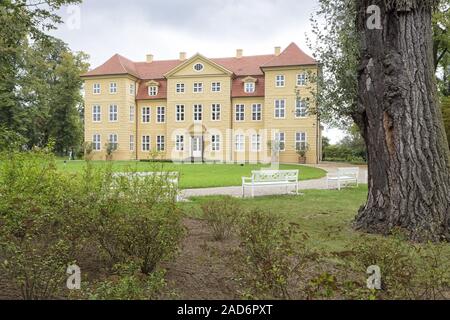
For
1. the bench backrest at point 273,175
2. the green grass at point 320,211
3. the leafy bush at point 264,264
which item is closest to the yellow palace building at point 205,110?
the green grass at point 320,211

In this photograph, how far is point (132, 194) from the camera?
190 inches

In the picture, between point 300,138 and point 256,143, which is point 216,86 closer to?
point 256,143

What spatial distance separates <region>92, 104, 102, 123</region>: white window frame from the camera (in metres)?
42.6

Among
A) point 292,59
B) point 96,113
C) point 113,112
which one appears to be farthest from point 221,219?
point 96,113

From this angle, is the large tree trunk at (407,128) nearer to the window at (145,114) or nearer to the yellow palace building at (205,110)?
the yellow palace building at (205,110)

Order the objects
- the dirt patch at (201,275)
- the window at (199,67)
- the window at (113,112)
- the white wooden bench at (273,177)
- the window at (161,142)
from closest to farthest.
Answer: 1. the dirt patch at (201,275)
2. the white wooden bench at (273,177)
3. the window at (199,67)
4. the window at (113,112)
5. the window at (161,142)

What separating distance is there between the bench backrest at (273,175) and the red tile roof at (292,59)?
2519cm

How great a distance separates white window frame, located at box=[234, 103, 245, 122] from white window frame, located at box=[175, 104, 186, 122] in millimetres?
5260

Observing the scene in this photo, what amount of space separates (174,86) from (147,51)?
8923 mm

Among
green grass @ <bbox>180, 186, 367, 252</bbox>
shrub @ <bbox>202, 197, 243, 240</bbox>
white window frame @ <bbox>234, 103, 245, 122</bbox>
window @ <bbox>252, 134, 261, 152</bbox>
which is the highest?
white window frame @ <bbox>234, 103, 245, 122</bbox>

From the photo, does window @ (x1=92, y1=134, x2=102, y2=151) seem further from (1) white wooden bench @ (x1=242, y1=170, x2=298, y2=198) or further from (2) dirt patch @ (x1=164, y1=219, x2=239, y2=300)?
(2) dirt patch @ (x1=164, y1=219, x2=239, y2=300)

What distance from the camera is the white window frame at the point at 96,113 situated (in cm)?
4255

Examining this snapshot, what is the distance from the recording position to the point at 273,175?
1313cm

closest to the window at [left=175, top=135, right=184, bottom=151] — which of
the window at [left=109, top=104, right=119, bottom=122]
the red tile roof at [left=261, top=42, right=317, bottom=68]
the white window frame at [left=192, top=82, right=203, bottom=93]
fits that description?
the white window frame at [left=192, top=82, right=203, bottom=93]
